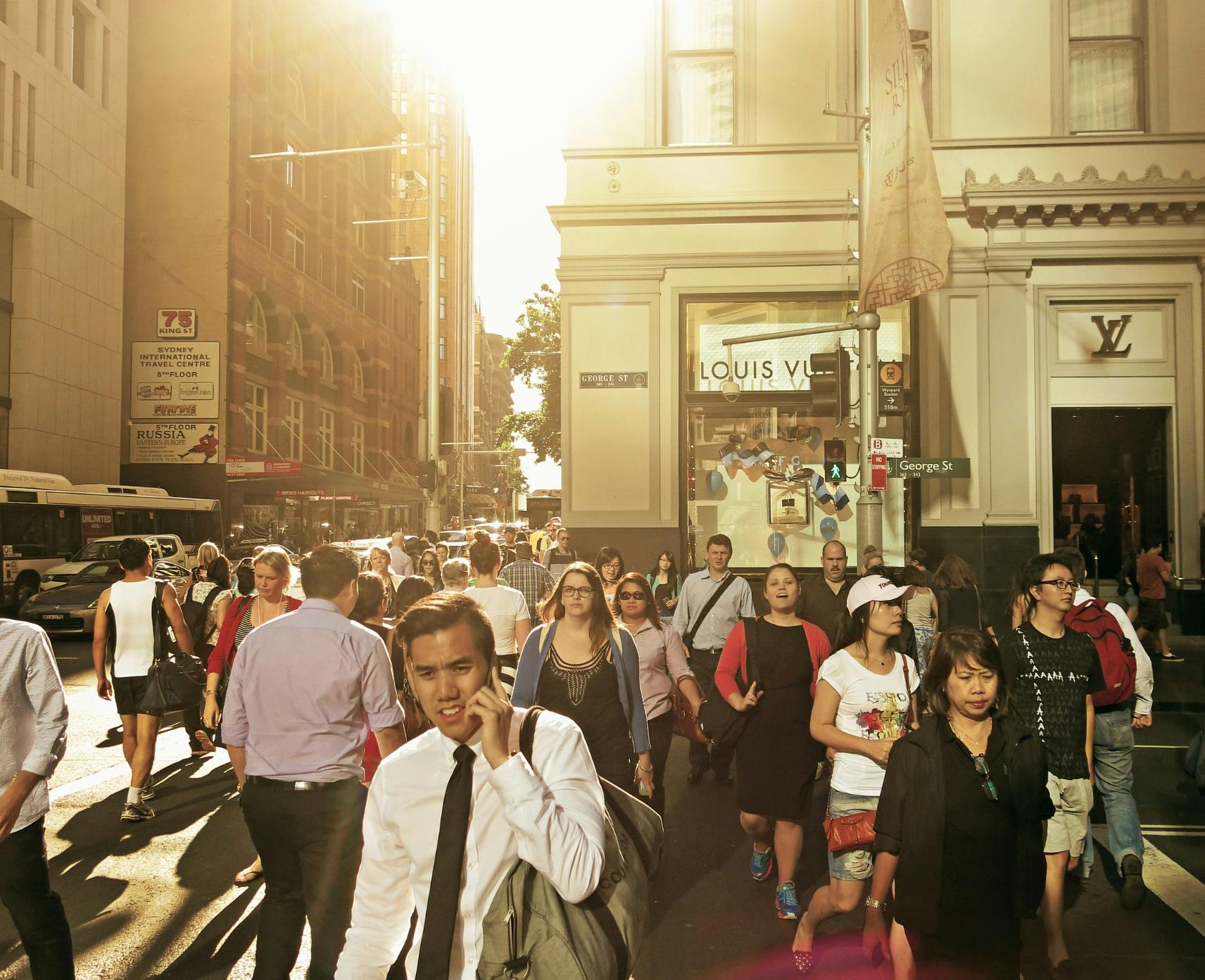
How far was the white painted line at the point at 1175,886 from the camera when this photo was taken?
5637 mm

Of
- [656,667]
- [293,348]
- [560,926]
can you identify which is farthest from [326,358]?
[560,926]

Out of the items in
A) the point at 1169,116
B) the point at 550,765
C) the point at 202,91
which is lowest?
the point at 550,765

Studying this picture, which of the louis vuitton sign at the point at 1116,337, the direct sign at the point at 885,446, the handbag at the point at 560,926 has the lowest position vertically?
the handbag at the point at 560,926

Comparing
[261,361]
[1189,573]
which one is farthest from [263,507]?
[1189,573]

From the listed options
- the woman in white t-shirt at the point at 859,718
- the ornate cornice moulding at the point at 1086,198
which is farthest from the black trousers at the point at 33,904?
the ornate cornice moulding at the point at 1086,198

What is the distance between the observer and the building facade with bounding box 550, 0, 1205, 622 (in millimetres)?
17109

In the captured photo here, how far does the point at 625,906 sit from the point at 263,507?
147 ft

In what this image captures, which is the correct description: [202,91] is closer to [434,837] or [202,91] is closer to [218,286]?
[218,286]

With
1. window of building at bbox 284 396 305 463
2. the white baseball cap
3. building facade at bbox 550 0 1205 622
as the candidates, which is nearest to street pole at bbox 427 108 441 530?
building facade at bbox 550 0 1205 622

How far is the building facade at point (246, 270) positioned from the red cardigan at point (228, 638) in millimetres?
28778

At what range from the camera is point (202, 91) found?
42.0m

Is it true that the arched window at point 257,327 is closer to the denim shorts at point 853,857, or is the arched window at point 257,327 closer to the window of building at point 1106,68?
the window of building at point 1106,68

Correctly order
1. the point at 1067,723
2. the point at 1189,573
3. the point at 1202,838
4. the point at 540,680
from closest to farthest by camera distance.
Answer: the point at 1067,723
the point at 540,680
the point at 1202,838
the point at 1189,573

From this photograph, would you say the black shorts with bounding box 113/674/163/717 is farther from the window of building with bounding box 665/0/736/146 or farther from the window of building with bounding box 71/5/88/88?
the window of building with bounding box 71/5/88/88
